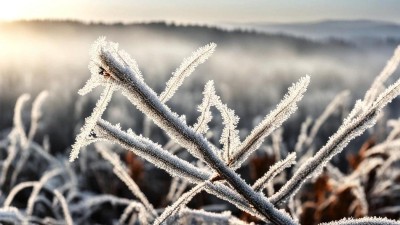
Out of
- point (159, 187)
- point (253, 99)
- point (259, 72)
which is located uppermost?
point (259, 72)

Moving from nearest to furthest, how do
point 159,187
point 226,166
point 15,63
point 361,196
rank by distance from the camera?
1. point 226,166
2. point 361,196
3. point 159,187
4. point 15,63

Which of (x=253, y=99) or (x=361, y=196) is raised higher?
(x=253, y=99)

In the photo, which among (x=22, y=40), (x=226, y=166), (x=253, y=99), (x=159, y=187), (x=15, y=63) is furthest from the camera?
(x=22, y=40)

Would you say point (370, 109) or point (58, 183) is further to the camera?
point (58, 183)

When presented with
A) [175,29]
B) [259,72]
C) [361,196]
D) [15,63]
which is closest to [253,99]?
[259,72]

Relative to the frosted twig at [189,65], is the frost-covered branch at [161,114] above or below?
below

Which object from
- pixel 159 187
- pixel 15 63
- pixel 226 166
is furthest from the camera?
pixel 15 63

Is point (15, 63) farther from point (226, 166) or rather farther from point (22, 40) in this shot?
point (226, 166)

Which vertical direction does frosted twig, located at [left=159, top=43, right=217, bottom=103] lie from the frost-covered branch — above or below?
above

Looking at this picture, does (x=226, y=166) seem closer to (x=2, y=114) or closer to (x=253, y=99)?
(x=2, y=114)

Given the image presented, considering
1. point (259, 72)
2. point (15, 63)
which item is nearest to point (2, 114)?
point (15, 63)
